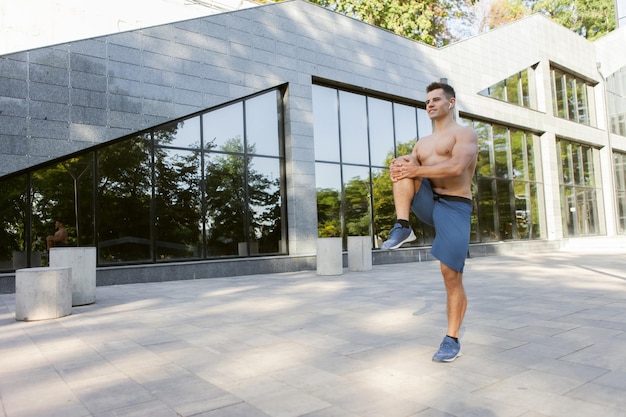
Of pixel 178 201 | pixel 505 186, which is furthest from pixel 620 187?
pixel 178 201

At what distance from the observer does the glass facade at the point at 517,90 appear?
21.7m

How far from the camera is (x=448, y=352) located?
3504mm

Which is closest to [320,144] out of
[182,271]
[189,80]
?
[189,80]

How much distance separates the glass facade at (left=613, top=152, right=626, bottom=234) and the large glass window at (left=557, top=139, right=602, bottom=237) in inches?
99.7

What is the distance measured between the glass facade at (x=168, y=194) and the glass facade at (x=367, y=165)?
6.02ft

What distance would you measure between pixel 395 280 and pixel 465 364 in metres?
6.77

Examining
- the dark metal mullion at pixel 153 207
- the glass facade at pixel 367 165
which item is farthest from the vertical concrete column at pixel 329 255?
the dark metal mullion at pixel 153 207

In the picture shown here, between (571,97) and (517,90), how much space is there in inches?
234

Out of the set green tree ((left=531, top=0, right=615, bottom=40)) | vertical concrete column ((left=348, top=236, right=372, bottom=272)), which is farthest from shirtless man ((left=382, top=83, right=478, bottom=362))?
green tree ((left=531, top=0, right=615, bottom=40))

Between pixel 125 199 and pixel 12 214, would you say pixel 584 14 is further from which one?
pixel 12 214

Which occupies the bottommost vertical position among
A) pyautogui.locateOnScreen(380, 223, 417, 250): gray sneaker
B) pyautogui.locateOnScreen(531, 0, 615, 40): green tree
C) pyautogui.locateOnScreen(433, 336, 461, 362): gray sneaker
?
pyautogui.locateOnScreen(433, 336, 461, 362): gray sneaker

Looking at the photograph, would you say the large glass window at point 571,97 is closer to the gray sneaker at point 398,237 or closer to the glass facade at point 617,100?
the glass facade at point 617,100

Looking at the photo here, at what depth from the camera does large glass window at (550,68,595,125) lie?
25.5 m

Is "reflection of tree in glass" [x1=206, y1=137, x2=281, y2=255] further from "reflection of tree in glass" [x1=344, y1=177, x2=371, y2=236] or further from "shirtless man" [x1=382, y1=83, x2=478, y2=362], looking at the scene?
"shirtless man" [x1=382, y1=83, x2=478, y2=362]
